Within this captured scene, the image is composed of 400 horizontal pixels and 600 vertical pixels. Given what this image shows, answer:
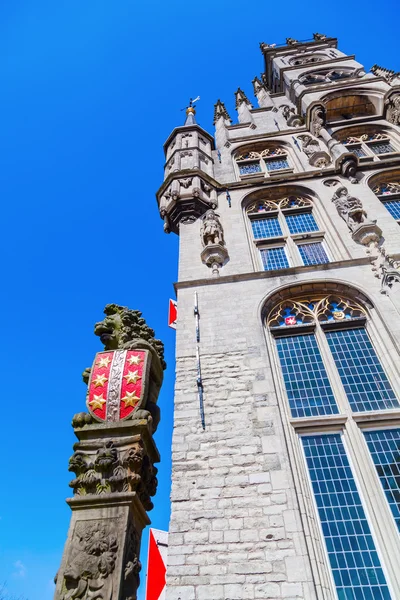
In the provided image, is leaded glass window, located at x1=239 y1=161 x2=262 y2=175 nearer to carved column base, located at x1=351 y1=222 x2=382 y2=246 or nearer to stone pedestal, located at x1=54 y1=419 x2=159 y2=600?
carved column base, located at x1=351 y1=222 x2=382 y2=246

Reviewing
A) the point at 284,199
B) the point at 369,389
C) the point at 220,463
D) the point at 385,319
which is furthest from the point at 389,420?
the point at 284,199

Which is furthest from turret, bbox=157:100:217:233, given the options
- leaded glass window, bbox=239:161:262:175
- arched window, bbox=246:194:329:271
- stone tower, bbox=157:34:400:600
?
arched window, bbox=246:194:329:271

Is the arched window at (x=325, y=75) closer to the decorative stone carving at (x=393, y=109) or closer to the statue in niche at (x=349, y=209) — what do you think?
the decorative stone carving at (x=393, y=109)

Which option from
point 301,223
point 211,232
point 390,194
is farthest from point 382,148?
point 211,232

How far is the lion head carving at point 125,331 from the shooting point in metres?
6.10

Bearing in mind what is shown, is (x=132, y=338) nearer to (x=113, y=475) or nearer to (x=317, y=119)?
(x=113, y=475)

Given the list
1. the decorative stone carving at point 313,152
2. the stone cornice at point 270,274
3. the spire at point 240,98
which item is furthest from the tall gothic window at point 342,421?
the spire at point 240,98

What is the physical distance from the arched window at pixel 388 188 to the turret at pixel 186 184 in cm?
570

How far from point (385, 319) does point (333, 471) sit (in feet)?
12.1

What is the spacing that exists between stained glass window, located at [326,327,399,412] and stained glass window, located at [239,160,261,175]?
10089 mm

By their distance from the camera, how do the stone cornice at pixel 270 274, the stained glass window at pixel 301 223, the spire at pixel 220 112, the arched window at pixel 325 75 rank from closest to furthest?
1. the stone cornice at pixel 270 274
2. the stained glass window at pixel 301 223
3. the spire at pixel 220 112
4. the arched window at pixel 325 75

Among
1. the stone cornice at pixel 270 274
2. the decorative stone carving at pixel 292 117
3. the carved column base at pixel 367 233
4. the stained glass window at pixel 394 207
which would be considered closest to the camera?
the stone cornice at pixel 270 274

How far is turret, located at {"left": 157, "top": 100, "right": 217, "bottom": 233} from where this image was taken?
14.2 m

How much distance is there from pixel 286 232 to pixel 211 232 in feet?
8.83
